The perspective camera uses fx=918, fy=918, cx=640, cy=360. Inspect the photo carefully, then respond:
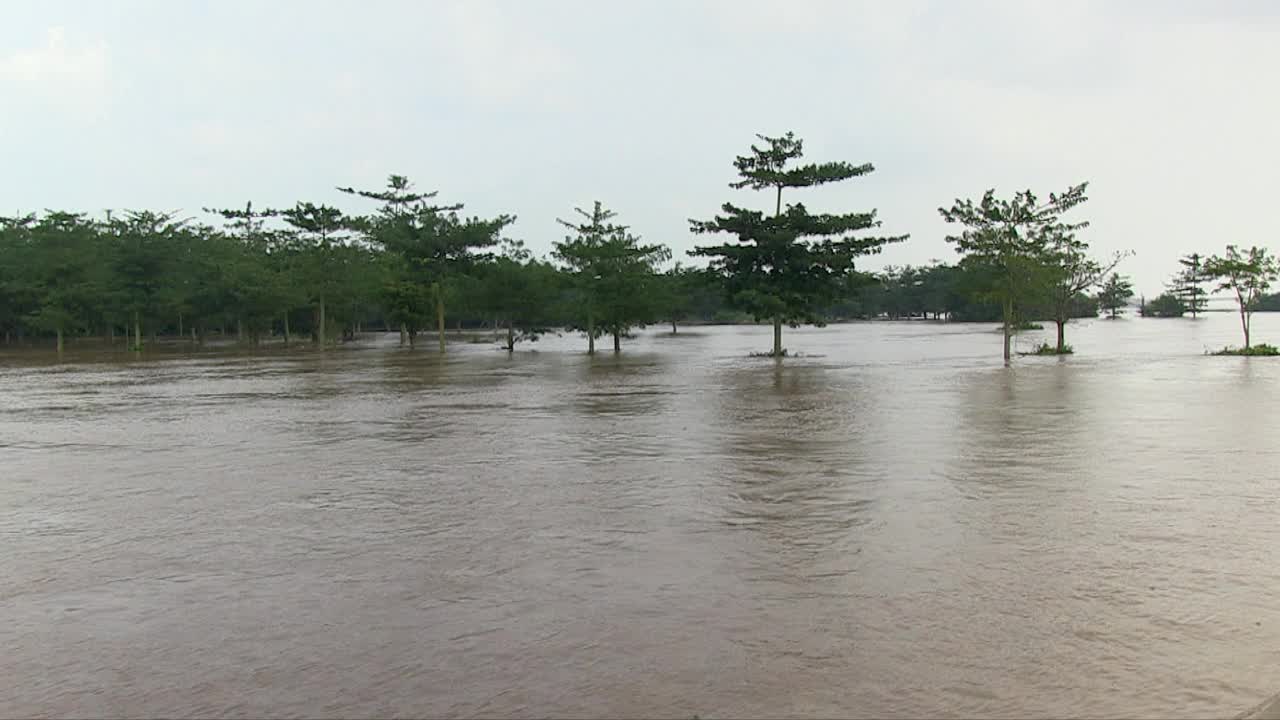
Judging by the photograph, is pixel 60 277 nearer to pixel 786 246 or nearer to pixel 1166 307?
pixel 786 246

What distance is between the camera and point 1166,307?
152 metres

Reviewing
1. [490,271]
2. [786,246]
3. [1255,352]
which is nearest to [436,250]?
[490,271]

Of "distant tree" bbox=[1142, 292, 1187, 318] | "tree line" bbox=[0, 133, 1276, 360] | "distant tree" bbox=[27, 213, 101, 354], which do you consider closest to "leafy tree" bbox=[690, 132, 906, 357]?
"tree line" bbox=[0, 133, 1276, 360]

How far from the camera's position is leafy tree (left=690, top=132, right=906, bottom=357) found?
33562 millimetres

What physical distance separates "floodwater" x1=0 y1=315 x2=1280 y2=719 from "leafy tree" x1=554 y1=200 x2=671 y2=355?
89.8ft

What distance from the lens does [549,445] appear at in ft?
36.8

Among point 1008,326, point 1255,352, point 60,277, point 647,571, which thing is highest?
point 60,277

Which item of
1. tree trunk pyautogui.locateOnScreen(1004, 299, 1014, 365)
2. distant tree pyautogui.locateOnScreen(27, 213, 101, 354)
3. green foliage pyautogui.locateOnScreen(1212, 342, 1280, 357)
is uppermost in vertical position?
distant tree pyautogui.locateOnScreen(27, 213, 101, 354)

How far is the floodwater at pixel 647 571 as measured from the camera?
12.4ft

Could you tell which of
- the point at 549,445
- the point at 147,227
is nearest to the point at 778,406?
the point at 549,445

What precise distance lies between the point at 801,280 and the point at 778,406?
19.0 m

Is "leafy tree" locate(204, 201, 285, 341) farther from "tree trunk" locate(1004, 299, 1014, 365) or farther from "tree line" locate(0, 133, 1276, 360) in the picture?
"tree trunk" locate(1004, 299, 1014, 365)

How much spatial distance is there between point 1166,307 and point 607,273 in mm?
143421

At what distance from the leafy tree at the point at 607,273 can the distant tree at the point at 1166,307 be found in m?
139
